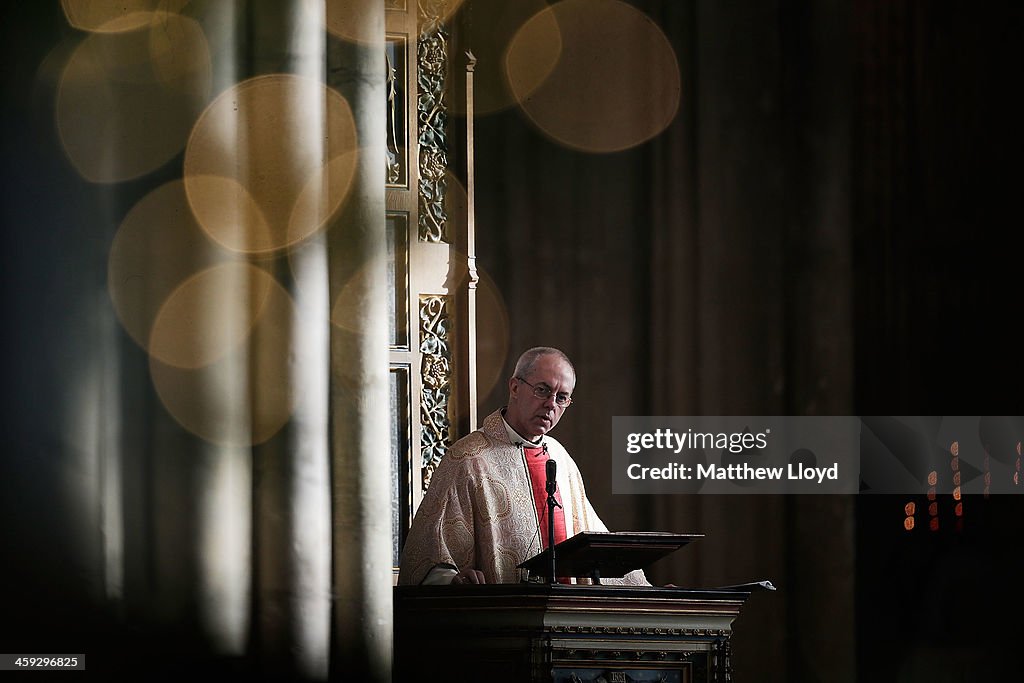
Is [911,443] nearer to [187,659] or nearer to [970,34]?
[970,34]

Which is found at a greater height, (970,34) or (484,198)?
(970,34)

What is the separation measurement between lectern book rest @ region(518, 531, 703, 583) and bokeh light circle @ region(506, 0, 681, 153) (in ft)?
7.22

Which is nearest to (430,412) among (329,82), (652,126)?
(652,126)

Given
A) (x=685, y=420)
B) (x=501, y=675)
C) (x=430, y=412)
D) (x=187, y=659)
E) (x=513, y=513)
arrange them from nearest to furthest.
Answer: (x=187, y=659) < (x=501, y=675) < (x=513, y=513) < (x=430, y=412) < (x=685, y=420)

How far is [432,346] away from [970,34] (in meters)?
2.38

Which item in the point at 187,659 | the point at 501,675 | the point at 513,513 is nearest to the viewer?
the point at 187,659

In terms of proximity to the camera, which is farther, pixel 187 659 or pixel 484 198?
pixel 484 198

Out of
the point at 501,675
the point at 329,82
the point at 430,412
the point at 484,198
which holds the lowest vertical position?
the point at 501,675

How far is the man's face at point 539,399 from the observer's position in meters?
4.60

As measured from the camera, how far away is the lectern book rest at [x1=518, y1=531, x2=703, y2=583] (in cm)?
358

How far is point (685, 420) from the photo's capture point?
5617 millimetres

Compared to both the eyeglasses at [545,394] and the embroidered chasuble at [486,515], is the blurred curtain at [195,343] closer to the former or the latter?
the embroidered chasuble at [486,515]

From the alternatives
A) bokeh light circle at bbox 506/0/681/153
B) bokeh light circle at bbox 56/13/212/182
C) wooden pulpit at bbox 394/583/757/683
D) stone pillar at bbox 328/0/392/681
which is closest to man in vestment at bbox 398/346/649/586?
wooden pulpit at bbox 394/583/757/683

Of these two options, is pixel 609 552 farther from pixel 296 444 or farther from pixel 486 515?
pixel 296 444
